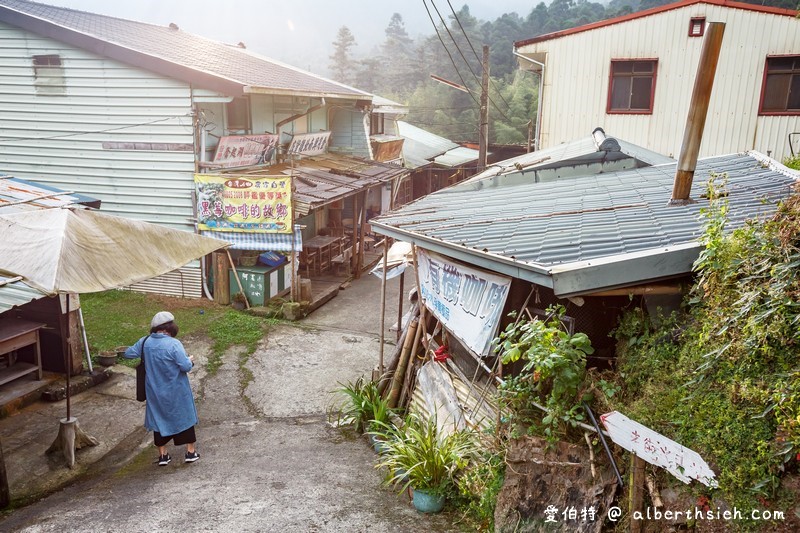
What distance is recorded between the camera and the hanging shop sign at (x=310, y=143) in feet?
56.7

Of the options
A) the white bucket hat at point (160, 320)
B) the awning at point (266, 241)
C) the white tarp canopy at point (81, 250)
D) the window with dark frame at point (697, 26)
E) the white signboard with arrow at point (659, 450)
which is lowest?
the awning at point (266, 241)

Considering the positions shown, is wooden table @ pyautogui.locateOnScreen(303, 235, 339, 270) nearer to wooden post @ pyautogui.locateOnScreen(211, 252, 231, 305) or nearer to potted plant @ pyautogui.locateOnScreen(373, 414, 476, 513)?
wooden post @ pyautogui.locateOnScreen(211, 252, 231, 305)

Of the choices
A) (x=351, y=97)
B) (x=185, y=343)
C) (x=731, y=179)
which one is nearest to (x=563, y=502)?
(x=731, y=179)

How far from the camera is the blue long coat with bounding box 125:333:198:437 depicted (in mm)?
7188

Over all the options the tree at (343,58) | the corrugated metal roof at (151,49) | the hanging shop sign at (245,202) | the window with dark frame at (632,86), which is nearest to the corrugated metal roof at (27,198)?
the hanging shop sign at (245,202)

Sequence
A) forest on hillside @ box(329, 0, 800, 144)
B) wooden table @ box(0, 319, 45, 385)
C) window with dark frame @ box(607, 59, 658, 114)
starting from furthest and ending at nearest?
forest on hillside @ box(329, 0, 800, 144) → window with dark frame @ box(607, 59, 658, 114) → wooden table @ box(0, 319, 45, 385)

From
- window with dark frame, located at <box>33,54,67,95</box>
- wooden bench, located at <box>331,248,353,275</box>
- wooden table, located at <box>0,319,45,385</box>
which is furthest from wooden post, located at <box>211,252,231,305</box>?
window with dark frame, located at <box>33,54,67,95</box>

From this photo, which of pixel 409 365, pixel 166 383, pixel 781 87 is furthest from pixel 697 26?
pixel 166 383

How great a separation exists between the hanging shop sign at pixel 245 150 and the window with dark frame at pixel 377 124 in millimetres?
7935

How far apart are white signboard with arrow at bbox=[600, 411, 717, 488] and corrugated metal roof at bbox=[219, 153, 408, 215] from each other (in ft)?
34.9

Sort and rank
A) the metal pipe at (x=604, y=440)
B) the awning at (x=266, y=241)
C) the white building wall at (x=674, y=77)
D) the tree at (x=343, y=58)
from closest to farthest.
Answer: the metal pipe at (x=604, y=440) < the awning at (x=266, y=241) < the white building wall at (x=674, y=77) < the tree at (x=343, y=58)

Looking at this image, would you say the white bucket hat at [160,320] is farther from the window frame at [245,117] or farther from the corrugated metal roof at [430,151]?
the corrugated metal roof at [430,151]

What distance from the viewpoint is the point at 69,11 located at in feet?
58.2

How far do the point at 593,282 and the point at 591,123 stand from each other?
47.2 feet
